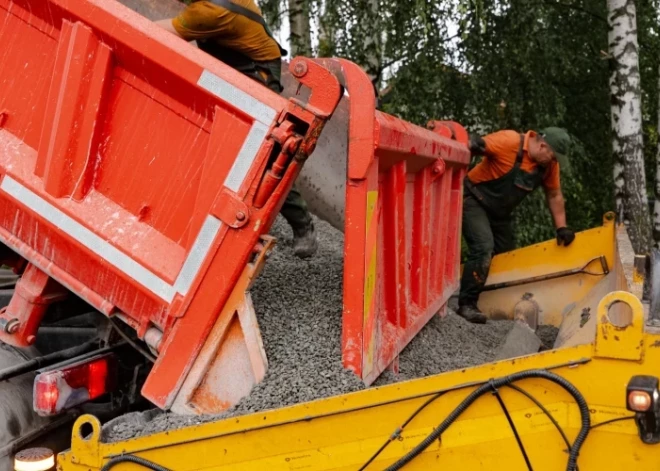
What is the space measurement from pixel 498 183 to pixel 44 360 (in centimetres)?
376

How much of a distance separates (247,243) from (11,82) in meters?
1.23

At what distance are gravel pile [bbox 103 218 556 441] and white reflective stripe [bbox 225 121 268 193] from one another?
0.52m

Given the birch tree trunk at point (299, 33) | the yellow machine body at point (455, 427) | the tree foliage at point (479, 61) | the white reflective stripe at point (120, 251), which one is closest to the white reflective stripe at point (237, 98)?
the white reflective stripe at point (120, 251)

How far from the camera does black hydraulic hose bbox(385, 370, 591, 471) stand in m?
1.95

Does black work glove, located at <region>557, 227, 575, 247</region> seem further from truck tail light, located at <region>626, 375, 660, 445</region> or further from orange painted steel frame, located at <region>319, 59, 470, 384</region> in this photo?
truck tail light, located at <region>626, 375, 660, 445</region>

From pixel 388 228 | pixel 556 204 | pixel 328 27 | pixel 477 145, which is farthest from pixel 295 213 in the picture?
pixel 328 27

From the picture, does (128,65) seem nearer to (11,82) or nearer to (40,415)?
(11,82)

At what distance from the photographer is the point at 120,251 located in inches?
102

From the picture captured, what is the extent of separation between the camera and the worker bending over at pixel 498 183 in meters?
5.31

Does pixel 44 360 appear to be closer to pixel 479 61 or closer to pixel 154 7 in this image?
pixel 154 7

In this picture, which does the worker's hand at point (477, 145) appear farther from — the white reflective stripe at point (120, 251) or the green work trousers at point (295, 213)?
the white reflective stripe at point (120, 251)

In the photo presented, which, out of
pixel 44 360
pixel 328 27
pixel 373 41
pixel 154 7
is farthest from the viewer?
pixel 328 27

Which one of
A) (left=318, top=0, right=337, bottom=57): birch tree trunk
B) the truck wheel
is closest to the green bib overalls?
(left=318, top=0, right=337, bottom=57): birch tree trunk

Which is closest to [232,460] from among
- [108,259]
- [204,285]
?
[204,285]
